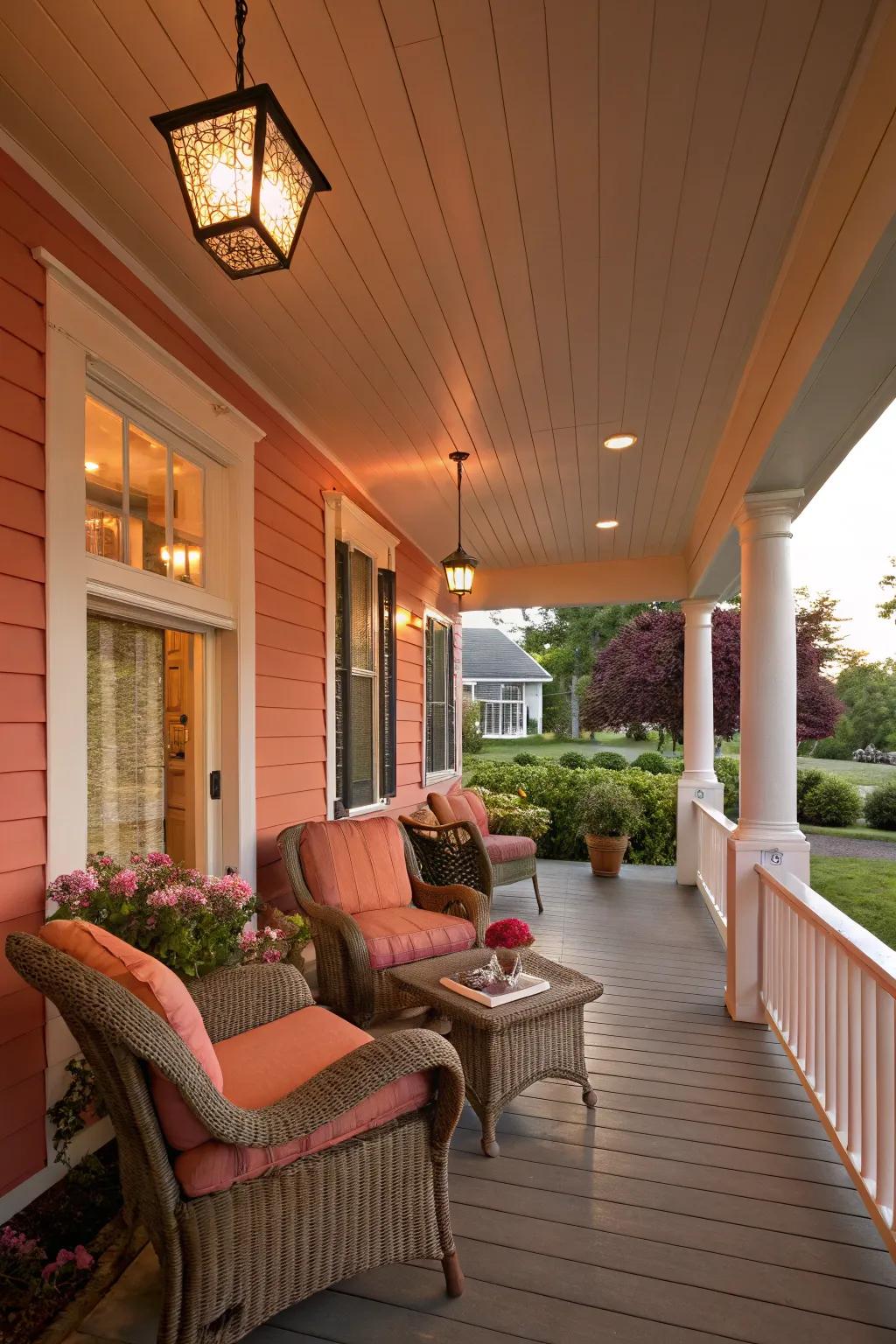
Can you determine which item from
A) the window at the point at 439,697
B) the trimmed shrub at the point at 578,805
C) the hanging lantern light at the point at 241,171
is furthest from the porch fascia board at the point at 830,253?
the trimmed shrub at the point at 578,805

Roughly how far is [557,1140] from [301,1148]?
3.85 feet

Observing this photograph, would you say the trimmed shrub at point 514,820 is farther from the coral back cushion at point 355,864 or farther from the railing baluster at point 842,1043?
the railing baluster at point 842,1043

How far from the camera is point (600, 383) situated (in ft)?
10.8

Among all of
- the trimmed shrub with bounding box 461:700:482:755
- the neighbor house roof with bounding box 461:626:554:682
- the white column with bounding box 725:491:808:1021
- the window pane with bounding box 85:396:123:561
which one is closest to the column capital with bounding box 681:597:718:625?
the white column with bounding box 725:491:808:1021

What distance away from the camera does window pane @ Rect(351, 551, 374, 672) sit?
4656mm

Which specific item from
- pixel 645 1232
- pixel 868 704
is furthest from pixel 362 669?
pixel 868 704

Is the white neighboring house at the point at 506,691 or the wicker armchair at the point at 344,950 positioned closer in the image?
the wicker armchair at the point at 344,950

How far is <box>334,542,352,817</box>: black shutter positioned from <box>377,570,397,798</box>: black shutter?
2.17 feet

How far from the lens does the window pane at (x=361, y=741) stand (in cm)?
451

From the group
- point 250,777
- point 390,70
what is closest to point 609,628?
point 250,777

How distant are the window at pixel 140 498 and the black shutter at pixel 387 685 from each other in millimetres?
2068

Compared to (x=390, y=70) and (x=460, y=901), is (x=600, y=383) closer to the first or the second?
(x=390, y=70)

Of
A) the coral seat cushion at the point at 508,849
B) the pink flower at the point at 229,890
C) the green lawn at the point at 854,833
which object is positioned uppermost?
the pink flower at the point at 229,890

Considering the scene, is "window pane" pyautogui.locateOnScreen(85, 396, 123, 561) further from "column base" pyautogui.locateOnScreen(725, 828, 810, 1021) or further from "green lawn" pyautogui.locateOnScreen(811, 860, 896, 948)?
"green lawn" pyautogui.locateOnScreen(811, 860, 896, 948)
